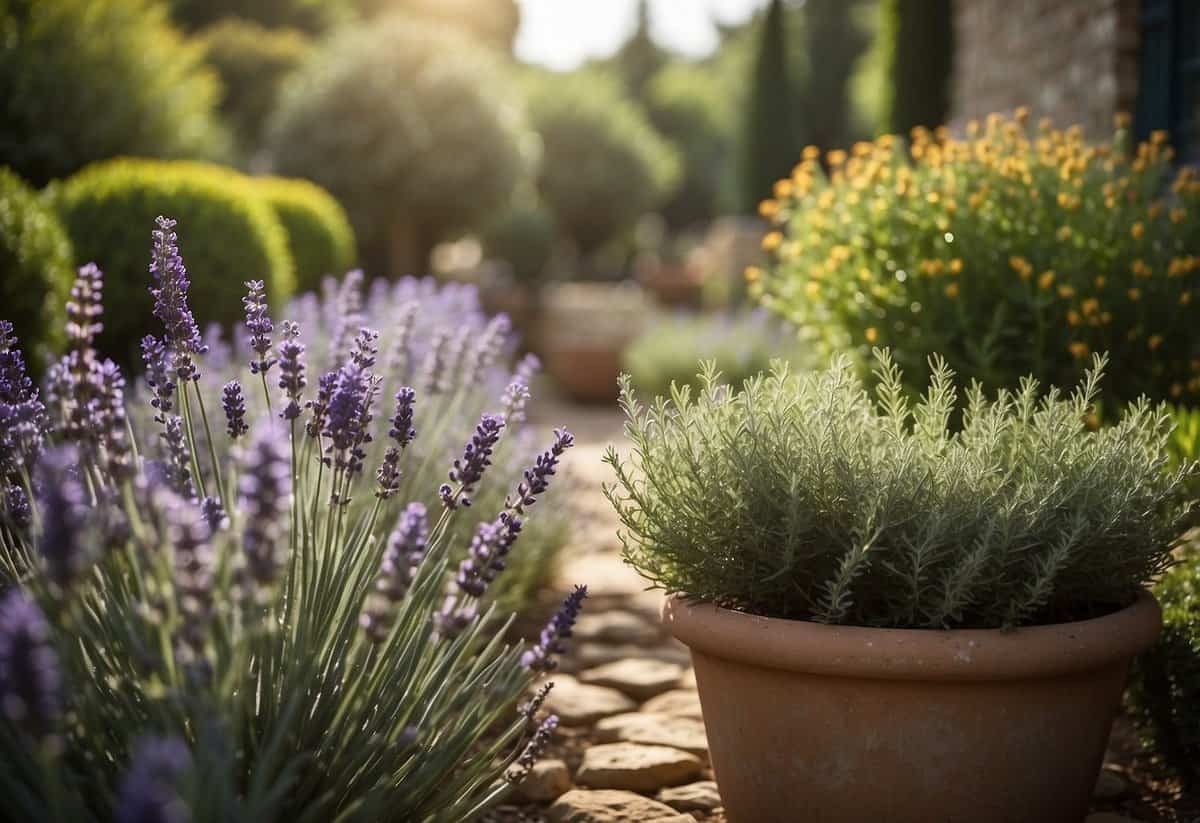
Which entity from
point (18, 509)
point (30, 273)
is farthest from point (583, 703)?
point (30, 273)

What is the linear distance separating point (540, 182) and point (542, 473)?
19.5m

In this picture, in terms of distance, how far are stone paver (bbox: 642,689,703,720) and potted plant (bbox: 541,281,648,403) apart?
6.59 meters

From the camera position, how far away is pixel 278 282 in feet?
21.1

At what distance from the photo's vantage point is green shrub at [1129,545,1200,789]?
2.35 m

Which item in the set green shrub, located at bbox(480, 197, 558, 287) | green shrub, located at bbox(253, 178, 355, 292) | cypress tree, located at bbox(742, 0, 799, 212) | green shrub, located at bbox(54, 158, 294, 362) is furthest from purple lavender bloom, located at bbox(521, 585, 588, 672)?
green shrub, located at bbox(480, 197, 558, 287)

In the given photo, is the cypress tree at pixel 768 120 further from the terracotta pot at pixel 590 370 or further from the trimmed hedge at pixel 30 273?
the trimmed hedge at pixel 30 273

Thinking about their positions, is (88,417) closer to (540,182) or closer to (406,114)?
(406,114)

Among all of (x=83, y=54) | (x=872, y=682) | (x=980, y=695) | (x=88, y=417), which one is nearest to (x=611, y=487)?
(x=872, y=682)

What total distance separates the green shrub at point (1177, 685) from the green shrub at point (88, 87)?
7.73 metres

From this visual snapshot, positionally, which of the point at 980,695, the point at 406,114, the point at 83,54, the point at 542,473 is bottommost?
the point at 980,695

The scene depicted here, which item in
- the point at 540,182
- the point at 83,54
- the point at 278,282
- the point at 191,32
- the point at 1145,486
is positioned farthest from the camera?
the point at 191,32

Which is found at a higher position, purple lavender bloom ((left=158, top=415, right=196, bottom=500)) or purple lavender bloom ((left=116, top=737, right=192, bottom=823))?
purple lavender bloom ((left=158, top=415, right=196, bottom=500))

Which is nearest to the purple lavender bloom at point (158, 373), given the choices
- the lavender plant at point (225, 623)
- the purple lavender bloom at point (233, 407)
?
the lavender plant at point (225, 623)

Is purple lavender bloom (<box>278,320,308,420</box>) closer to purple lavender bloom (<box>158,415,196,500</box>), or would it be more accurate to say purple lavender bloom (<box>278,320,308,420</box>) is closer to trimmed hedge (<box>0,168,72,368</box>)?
purple lavender bloom (<box>158,415,196,500</box>)
